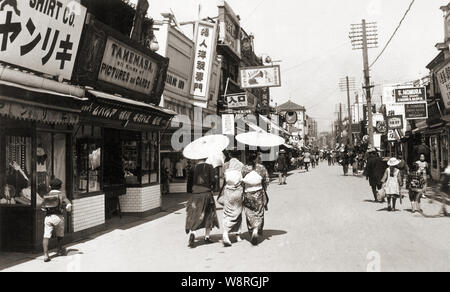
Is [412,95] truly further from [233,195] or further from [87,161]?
[87,161]

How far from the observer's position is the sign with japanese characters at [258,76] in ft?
92.9

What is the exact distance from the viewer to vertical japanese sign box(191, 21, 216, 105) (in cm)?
1908

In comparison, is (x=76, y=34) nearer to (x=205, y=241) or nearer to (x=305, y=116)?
(x=205, y=241)

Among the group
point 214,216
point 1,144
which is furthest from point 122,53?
point 214,216

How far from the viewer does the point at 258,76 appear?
28328 millimetres

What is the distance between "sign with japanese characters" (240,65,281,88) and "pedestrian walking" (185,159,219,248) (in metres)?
19.4

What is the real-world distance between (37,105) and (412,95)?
21.0 metres

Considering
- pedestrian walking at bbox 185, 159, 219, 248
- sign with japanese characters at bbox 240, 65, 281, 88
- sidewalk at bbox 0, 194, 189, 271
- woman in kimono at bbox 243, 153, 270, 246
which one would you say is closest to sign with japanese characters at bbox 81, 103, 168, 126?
sidewalk at bbox 0, 194, 189, 271

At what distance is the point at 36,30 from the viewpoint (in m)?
8.40

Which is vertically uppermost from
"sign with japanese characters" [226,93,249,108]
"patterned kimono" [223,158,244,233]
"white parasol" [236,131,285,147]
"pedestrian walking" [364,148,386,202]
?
"sign with japanese characters" [226,93,249,108]

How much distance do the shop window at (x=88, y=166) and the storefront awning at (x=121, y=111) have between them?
0.76 meters

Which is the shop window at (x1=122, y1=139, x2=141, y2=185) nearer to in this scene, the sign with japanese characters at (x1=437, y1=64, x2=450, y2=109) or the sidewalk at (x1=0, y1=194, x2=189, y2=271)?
the sidewalk at (x1=0, y1=194, x2=189, y2=271)

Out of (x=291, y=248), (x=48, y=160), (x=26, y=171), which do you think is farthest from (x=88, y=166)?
(x=291, y=248)

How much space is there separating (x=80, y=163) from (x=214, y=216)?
11.7 ft
